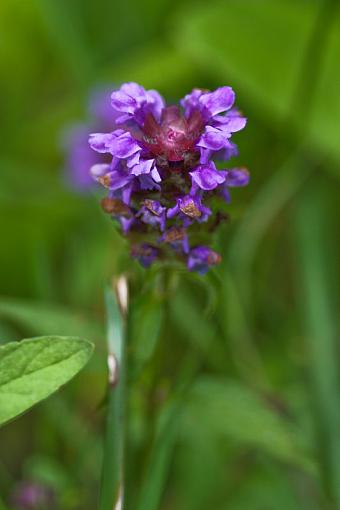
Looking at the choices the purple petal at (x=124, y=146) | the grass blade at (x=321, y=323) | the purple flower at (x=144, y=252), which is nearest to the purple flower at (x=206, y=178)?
the purple petal at (x=124, y=146)

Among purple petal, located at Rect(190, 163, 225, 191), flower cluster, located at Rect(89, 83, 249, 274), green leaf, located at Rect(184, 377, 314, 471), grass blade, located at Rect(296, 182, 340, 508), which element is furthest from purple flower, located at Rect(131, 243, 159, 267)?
grass blade, located at Rect(296, 182, 340, 508)

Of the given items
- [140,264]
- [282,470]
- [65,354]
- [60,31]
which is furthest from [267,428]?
[60,31]

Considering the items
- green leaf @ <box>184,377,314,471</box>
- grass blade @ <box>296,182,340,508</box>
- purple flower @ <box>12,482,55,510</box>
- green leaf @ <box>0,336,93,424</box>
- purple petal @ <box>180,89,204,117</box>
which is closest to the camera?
green leaf @ <box>0,336,93,424</box>

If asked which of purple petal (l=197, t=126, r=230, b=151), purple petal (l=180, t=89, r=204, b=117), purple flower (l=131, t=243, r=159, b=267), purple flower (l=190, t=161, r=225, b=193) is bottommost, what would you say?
purple flower (l=131, t=243, r=159, b=267)

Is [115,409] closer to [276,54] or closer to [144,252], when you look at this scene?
[144,252]

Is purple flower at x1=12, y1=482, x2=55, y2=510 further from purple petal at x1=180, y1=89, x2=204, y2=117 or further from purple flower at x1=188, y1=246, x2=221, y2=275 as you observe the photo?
purple petal at x1=180, y1=89, x2=204, y2=117

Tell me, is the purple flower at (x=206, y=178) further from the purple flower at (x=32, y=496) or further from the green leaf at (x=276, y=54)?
the green leaf at (x=276, y=54)
